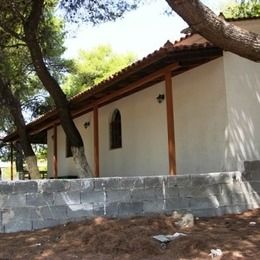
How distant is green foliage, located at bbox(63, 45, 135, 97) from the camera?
1042 inches

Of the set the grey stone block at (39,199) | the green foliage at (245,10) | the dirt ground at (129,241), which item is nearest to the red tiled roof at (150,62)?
the dirt ground at (129,241)

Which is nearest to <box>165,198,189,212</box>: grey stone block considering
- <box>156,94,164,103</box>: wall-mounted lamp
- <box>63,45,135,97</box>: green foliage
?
<box>156,94,164,103</box>: wall-mounted lamp

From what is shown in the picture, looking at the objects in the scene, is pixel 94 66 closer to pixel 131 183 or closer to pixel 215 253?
pixel 131 183

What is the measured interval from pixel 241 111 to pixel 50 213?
4.73 meters

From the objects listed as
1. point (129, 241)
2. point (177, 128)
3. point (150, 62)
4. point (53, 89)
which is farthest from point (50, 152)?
point (129, 241)

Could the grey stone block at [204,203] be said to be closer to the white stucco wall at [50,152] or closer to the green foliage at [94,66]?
the white stucco wall at [50,152]

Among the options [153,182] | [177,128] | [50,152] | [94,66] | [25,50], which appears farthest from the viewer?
[94,66]

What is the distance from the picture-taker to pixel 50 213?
812 cm

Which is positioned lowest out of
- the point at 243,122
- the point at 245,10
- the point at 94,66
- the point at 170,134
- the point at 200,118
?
the point at 170,134

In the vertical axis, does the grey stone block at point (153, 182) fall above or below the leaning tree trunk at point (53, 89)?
below

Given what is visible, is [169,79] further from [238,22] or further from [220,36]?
[220,36]

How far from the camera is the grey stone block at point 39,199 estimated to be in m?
8.09

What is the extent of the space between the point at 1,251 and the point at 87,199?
1.97 meters

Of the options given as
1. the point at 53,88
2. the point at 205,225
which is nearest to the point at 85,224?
the point at 205,225
